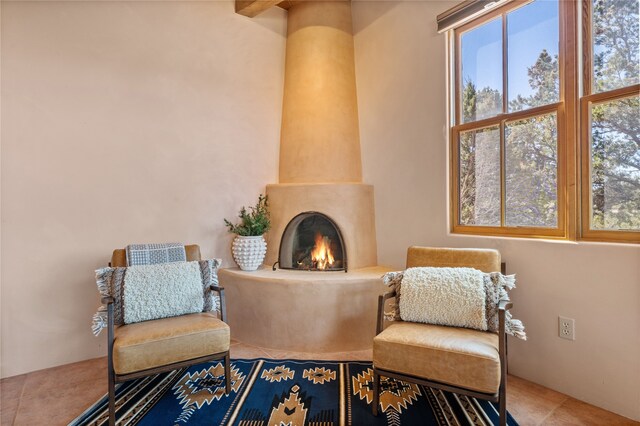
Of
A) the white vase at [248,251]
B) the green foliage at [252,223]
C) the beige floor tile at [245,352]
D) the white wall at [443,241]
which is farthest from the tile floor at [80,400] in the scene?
the green foliage at [252,223]

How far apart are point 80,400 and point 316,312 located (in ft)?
5.28

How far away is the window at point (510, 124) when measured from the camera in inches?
88.4

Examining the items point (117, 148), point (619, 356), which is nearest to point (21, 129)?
point (117, 148)

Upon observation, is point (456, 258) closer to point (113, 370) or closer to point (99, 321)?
point (113, 370)

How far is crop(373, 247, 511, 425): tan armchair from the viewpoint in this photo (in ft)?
5.43

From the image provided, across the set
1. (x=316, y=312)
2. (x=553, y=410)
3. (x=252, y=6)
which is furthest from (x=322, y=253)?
(x=252, y=6)

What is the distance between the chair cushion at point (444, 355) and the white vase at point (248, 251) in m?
1.52

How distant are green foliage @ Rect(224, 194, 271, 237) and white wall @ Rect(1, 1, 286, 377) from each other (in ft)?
0.47

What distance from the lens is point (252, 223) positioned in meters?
3.18

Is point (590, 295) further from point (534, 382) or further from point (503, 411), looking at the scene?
point (503, 411)

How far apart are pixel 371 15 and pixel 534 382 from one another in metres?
3.31

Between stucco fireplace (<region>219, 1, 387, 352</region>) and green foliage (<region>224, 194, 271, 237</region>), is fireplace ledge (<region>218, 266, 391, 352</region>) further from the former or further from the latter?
green foliage (<region>224, 194, 271, 237</region>)

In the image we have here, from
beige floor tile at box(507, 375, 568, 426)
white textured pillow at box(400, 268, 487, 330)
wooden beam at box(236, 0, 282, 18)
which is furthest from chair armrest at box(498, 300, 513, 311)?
wooden beam at box(236, 0, 282, 18)

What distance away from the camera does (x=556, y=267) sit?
2.14 m
